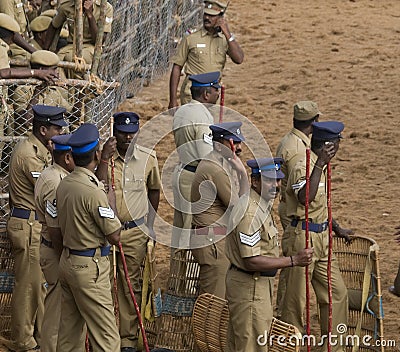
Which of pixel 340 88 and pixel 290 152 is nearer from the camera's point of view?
pixel 290 152

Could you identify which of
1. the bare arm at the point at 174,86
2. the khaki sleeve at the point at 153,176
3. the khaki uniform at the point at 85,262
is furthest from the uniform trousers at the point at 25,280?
the bare arm at the point at 174,86

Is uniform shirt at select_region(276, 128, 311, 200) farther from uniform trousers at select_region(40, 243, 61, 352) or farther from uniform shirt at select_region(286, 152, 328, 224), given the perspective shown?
uniform trousers at select_region(40, 243, 61, 352)

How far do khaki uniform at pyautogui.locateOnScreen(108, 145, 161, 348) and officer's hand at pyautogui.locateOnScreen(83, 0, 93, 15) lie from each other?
294 cm

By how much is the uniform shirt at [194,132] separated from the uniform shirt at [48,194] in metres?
1.67

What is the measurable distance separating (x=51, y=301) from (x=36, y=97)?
1.98 metres

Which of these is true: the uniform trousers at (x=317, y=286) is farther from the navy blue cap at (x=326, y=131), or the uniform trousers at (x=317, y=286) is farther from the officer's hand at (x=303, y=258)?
the officer's hand at (x=303, y=258)

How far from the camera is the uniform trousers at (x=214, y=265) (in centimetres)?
894

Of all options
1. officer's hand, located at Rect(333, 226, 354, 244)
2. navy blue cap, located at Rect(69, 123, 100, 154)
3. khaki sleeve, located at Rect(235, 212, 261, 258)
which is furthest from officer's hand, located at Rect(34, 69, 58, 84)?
officer's hand, located at Rect(333, 226, 354, 244)

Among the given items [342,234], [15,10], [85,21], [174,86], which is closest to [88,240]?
[342,234]

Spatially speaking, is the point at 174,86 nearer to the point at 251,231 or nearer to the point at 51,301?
the point at 51,301

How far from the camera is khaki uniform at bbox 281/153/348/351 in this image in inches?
342

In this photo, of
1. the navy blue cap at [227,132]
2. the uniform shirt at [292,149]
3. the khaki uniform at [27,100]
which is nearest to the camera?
the navy blue cap at [227,132]

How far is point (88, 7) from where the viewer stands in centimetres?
1176

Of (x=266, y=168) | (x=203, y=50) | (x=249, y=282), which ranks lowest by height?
(x=203, y=50)
